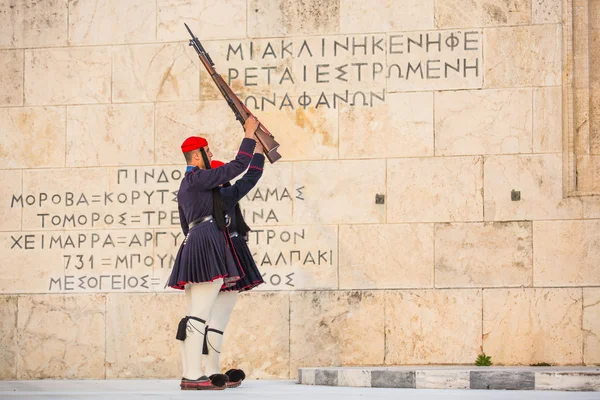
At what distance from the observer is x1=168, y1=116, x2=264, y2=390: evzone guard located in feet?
31.3

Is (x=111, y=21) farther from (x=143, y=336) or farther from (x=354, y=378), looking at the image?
(x=354, y=378)

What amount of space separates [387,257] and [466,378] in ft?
6.92

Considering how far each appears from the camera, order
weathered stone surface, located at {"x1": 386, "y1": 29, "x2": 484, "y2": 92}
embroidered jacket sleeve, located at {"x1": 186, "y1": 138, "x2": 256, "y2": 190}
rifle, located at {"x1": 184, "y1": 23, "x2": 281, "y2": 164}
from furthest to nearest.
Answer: weathered stone surface, located at {"x1": 386, "y1": 29, "x2": 484, "y2": 92}, rifle, located at {"x1": 184, "y1": 23, "x2": 281, "y2": 164}, embroidered jacket sleeve, located at {"x1": 186, "y1": 138, "x2": 256, "y2": 190}

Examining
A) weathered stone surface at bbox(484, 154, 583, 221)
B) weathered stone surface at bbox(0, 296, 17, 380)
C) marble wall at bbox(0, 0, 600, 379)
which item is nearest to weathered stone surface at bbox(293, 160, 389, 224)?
marble wall at bbox(0, 0, 600, 379)

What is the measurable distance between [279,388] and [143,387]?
47.7 inches

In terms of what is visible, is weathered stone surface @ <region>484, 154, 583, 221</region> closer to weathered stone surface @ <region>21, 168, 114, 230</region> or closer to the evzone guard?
the evzone guard

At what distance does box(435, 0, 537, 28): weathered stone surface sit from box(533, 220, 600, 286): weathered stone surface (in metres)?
2.05

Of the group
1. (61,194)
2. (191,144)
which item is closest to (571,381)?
(191,144)

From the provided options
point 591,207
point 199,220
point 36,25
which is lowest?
point 199,220

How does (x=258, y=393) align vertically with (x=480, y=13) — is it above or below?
below

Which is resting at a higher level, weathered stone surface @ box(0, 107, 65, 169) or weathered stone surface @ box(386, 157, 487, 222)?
weathered stone surface @ box(0, 107, 65, 169)

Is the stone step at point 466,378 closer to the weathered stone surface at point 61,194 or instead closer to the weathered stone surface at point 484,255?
the weathered stone surface at point 484,255

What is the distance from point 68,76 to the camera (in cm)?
1244

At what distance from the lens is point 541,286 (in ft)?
37.8
